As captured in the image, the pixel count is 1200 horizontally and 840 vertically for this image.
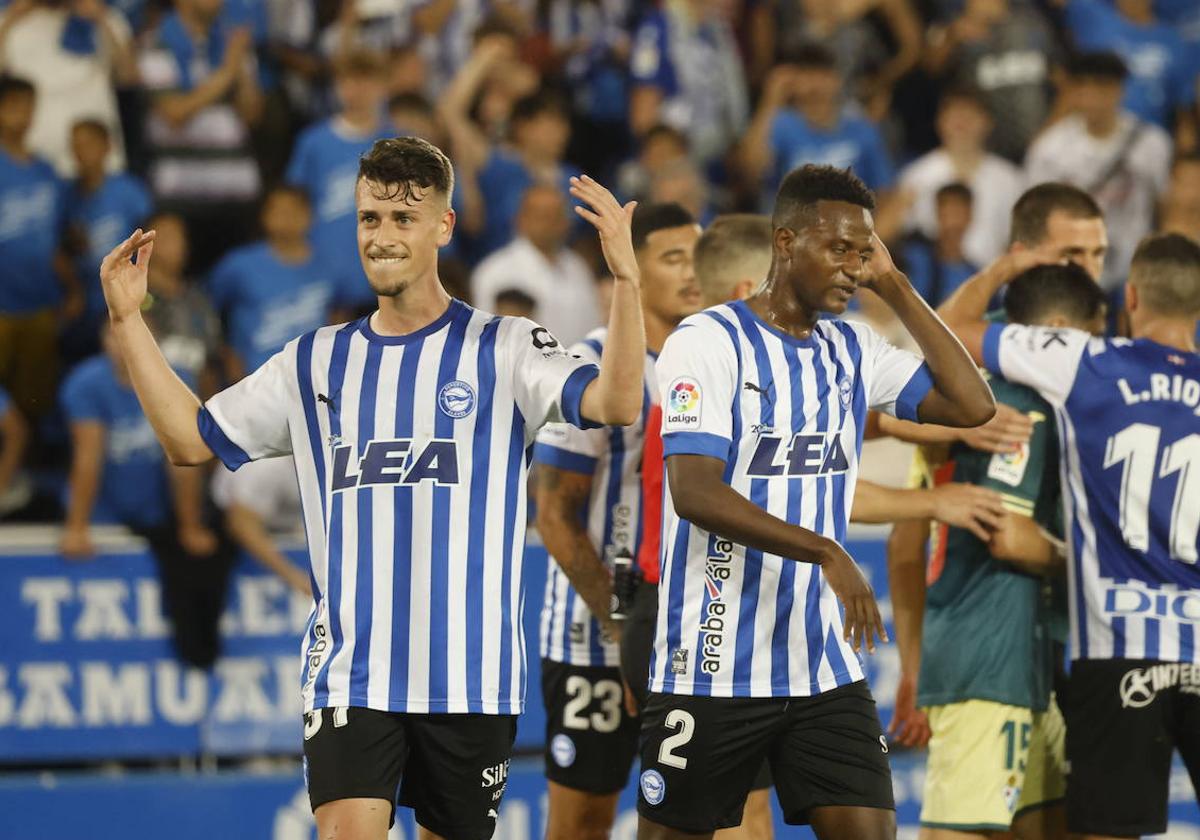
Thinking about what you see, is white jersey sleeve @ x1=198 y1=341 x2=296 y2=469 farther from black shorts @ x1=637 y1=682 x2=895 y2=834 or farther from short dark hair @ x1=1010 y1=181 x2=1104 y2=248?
short dark hair @ x1=1010 y1=181 x2=1104 y2=248

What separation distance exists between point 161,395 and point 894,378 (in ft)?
7.16

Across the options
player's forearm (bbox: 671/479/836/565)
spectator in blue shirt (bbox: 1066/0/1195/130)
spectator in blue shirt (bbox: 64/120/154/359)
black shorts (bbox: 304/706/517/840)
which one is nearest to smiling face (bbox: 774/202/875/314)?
player's forearm (bbox: 671/479/836/565)

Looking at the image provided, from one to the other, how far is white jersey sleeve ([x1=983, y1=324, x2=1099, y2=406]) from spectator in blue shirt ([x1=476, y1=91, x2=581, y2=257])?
6.12m

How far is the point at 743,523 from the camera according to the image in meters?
4.98

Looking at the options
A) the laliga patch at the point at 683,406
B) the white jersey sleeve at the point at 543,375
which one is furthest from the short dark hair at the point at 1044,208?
the white jersey sleeve at the point at 543,375

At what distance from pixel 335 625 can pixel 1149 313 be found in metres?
3.04

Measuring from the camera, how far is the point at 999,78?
13.2m

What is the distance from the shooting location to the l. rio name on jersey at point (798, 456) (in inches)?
208

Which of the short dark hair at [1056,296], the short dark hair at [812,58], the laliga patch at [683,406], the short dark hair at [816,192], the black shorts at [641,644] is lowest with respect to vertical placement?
the black shorts at [641,644]

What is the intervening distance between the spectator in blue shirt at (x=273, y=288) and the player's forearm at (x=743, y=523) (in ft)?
20.3

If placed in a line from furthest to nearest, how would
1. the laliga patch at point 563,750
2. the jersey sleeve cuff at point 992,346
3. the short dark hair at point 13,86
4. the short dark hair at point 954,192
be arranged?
the short dark hair at point 954,192 < the short dark hair at point 13,86 < the laliga patch at point 563,750 < the jersey sleeve cuff at point 992,346

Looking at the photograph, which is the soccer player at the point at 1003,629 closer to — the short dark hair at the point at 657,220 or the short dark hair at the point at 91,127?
the short dark hair at the point at 657,220

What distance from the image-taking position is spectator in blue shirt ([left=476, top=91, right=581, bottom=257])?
39.4 feet

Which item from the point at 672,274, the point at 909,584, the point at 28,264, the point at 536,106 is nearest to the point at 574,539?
the point at 672,274
